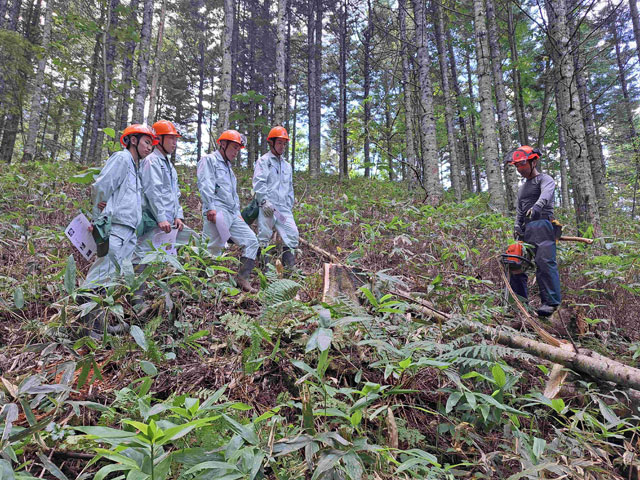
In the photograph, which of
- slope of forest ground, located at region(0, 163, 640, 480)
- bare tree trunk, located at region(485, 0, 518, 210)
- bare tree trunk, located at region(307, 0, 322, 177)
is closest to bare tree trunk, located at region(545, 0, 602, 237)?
bare tree trunk, located at region(485, 0, 518, 210)

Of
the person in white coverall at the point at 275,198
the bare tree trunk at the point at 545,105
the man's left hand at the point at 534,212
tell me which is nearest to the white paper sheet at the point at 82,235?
the person in white coverall at the point at 275,198

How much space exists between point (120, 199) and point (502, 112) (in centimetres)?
1069

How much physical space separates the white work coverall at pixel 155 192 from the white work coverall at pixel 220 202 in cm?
50

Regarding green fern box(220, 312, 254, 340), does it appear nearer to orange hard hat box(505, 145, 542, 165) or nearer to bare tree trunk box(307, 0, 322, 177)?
orange hard hat box(505, 145, 542, 165)

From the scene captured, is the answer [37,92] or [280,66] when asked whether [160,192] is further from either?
[37,92]

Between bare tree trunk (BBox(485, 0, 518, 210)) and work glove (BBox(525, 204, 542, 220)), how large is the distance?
176 inches

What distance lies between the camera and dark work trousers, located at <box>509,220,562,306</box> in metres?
4.23

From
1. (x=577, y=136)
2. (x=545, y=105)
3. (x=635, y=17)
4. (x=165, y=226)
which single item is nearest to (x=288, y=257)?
(x=165, y=226)

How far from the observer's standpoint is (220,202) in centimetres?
492

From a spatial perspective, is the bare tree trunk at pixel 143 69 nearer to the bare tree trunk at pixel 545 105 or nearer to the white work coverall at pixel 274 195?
the white work coverall at pixel 274 195

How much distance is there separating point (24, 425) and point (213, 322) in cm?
145

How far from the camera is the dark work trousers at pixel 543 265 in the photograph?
13.9 ft

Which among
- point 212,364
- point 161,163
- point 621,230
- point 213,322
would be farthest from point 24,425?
point 621,230

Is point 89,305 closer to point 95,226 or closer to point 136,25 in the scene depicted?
point 95,226
